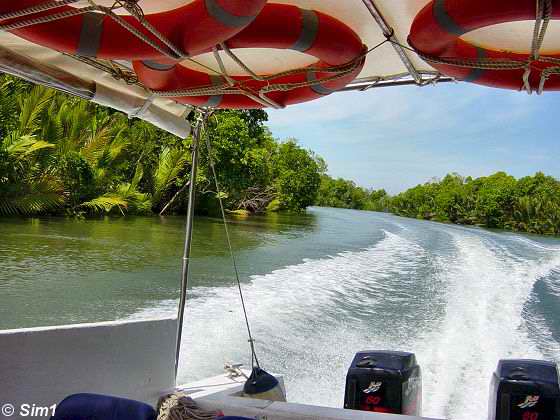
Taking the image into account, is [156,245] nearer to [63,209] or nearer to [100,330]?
[63,209]

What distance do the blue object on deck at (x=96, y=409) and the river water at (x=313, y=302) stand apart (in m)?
2.46

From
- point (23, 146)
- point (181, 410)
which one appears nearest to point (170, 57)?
point (181, 410)

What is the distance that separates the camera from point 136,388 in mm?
1918

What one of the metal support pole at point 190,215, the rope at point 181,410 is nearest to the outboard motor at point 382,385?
the rope at point 181,410

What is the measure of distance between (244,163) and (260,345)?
12.7 meters

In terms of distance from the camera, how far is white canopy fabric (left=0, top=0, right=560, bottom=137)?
1.77 m

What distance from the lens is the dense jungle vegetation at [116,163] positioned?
12.0 m

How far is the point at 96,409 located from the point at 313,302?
4.74 m

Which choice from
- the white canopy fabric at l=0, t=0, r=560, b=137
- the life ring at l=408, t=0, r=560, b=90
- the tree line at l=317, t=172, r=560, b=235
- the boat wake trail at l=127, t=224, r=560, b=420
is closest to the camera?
the life ring at l=408, t=0, r=560, b=90

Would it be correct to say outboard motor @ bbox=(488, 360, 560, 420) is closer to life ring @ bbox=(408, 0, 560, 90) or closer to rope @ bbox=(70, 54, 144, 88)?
life ring @ bbox=(408, 0, 560, 90)

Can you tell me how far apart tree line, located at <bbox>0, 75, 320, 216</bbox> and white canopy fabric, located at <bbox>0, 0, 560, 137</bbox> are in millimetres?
9488

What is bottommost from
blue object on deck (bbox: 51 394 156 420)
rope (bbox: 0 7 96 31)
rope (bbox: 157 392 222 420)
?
rope (bbox: 157 392 222 420)

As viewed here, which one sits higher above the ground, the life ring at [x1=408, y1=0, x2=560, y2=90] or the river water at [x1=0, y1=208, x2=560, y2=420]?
the life ring at [x1=408, y1=0, x2=560, y2=90]

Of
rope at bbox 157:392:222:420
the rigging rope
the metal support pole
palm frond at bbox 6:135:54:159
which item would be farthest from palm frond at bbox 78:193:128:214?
rope at bbox 157:392:222:420
